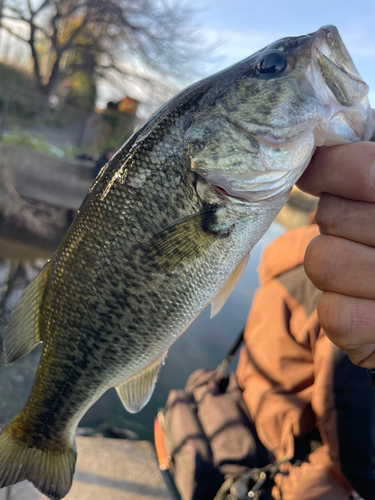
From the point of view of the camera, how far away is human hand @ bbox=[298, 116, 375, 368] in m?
0.98

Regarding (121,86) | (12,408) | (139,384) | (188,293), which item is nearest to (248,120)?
(188,293)

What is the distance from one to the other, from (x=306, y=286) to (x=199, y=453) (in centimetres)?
129

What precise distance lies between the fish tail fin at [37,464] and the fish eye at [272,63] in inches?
69.5

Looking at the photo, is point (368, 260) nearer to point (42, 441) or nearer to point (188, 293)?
point (188, 293)

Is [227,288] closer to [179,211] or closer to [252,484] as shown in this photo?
[179,211]

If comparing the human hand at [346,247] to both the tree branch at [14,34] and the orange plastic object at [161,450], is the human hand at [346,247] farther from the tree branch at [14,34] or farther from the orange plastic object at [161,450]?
the tree branch at [14,34]

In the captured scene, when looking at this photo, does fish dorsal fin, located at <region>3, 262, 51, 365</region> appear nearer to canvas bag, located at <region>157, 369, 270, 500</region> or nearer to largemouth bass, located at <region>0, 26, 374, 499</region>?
largemouth bass, located at <region>0, 26, 374, 499</region>

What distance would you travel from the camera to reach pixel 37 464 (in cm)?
145

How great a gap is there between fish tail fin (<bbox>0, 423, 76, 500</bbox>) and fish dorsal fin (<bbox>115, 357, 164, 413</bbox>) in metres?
0.33

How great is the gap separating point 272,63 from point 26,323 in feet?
4.73

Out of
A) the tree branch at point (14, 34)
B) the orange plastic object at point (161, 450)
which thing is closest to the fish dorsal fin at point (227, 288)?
the orange plastic object at point (161, 450)

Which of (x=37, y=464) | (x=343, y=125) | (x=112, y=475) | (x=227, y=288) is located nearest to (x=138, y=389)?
(x=37, y=464)

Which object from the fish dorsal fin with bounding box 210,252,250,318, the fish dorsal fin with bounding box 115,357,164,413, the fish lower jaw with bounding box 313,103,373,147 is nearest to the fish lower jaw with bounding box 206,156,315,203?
the fish lower jaw with bounding box 313,103,373,147

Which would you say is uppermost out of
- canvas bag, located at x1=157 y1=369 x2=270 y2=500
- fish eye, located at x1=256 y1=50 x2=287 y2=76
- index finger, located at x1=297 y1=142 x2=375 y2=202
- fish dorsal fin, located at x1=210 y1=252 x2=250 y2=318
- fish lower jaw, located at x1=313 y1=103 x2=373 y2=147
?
fish eye, located at x1=256 y1=50 x2=287 y2=76
